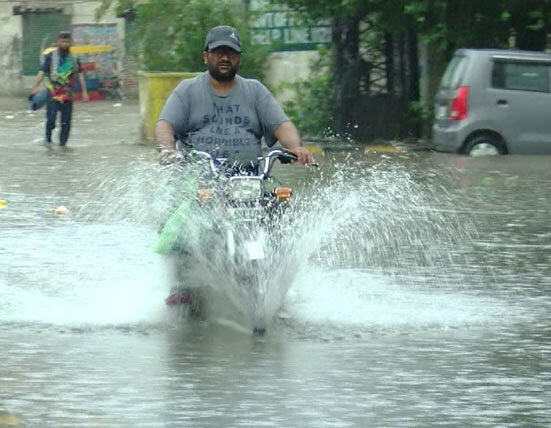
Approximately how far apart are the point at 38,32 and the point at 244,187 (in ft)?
133

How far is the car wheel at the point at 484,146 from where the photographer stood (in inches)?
882

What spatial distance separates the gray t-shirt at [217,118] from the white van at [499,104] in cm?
1347

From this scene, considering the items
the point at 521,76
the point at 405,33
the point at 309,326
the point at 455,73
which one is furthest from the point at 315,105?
the point at 309,326

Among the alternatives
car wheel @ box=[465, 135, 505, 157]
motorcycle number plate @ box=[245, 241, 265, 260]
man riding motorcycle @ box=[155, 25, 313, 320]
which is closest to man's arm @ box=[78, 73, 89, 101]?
car wheel @ box=[465, 135, 505, 157]

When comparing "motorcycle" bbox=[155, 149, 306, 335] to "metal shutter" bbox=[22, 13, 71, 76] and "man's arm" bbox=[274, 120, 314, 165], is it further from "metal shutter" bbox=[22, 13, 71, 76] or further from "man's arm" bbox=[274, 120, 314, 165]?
"metal shutter" bbox=[22, 13, 71, 76]

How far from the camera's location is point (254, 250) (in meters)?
8.41

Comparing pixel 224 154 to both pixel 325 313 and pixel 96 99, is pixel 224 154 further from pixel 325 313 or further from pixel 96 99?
pixel 96 99

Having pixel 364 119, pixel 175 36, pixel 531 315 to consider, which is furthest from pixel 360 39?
pixel 531 315

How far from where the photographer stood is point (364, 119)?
27.2 metres

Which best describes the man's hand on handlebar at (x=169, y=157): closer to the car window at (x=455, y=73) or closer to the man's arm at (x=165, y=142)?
the man's arm at (x=165, y=142)

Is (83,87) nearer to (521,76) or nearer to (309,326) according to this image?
(521,76)

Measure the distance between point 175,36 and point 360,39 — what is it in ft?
13.4

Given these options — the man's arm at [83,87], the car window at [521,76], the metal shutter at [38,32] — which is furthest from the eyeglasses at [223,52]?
the metal shutter at [38,32]

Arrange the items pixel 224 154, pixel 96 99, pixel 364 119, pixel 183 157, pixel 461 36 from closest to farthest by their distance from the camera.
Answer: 1. pixel 183 157
2. pixel 224 154
3. pixel 461 36
4. pixel 364 119
5. pixel 96 99
